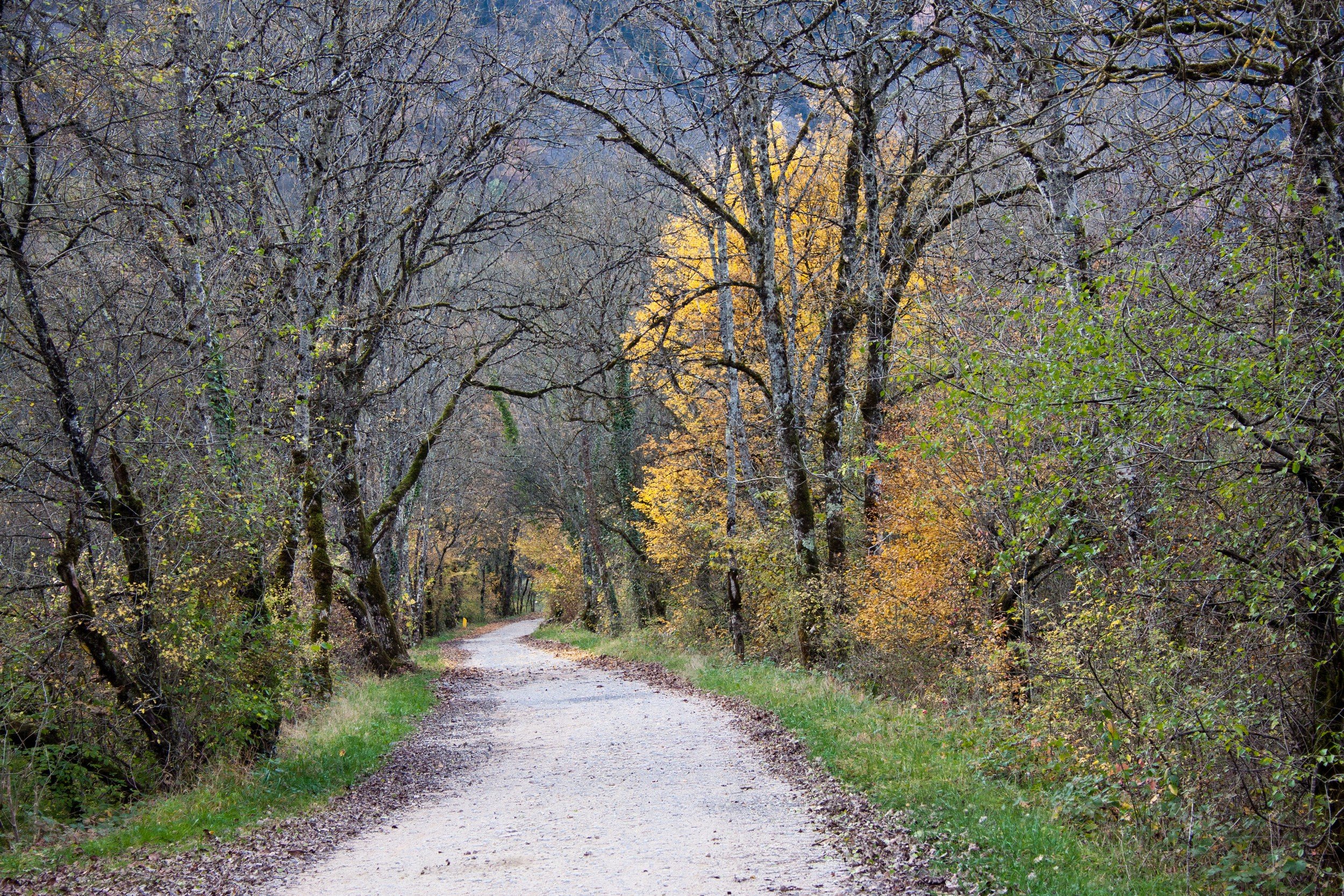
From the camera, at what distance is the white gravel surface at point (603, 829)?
6219 mm

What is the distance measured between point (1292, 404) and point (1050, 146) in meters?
4.91

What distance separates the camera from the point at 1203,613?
19.3 feet

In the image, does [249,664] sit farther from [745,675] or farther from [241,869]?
[745,675]

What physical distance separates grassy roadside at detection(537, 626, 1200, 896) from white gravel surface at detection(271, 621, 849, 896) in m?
0.70

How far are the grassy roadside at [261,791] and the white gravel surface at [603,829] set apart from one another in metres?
1.05

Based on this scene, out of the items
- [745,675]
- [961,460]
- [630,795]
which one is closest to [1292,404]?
[630,795]

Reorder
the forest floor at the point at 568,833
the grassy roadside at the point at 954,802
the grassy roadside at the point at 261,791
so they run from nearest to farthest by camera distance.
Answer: the grassy roadside at the point at 954,802, the forest floor at the point at 568,833, the grassy roadside at the point at 261,791

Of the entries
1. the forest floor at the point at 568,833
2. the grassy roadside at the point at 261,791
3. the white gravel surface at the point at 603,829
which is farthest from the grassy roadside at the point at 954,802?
the grassy roadside at the point at 261,791

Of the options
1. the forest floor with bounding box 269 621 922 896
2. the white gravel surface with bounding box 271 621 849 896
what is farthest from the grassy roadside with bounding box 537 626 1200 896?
the white gravel surface with bounding box 271 621 849 896

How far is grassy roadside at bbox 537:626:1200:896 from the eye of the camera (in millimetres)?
5363

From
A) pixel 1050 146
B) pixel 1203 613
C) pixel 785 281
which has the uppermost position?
pixel 785 281

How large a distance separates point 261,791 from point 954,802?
6.28 meters

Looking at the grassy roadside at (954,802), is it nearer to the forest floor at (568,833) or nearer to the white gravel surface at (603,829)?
the forest floor at (568,833)

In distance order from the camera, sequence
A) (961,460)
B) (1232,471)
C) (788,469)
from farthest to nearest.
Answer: (788,469) → (961,460) → (1232,471)
